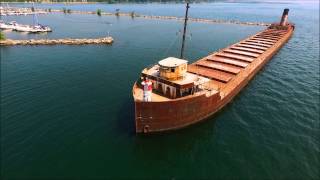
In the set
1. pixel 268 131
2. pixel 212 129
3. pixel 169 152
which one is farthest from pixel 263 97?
pixel 169 152

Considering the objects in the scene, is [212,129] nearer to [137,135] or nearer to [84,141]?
[137,135]

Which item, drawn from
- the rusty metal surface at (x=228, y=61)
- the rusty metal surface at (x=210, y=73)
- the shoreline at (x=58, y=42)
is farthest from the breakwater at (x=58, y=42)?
the rusty metal surface at (x=210, y=73)

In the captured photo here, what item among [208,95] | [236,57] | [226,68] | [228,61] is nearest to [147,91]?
[208,95]

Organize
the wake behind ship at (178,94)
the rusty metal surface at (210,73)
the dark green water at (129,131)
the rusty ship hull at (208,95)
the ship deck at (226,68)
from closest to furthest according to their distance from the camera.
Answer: the dark green water at (129,131) < the wake behind ship at (178,94) < the rusty ship hull at (208,95) < the ship deck at (226,68) < the rusty metal surface at (210,73)

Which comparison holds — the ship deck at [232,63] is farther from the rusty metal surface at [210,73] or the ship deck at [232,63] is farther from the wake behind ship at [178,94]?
the wake behind ship at [178,94]

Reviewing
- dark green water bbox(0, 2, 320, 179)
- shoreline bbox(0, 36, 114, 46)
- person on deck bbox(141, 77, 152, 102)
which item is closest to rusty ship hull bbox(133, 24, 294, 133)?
person on deck bbox(141, 77, 152, 102)

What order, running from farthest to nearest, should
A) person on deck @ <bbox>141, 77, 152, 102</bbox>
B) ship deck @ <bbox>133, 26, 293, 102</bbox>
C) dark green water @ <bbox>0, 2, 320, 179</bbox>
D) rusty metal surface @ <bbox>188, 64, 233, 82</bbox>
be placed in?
rusty metal surface @ <bbox>188, 64, 233, 82</bbox> < ship deck @ <bbox>133, 26, 293, 102</bbox> < person on deck @ <bbox>141, 77, 152, 102</bbox> < dark green water @ <bbox>0, 2, 320, 179</bbox>

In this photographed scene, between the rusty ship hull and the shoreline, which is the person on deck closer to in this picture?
the rusty ship hull

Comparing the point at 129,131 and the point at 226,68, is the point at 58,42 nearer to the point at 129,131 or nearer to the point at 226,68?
the point at 226,68

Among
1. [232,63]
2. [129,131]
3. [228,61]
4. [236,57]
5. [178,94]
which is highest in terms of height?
[236,57]
